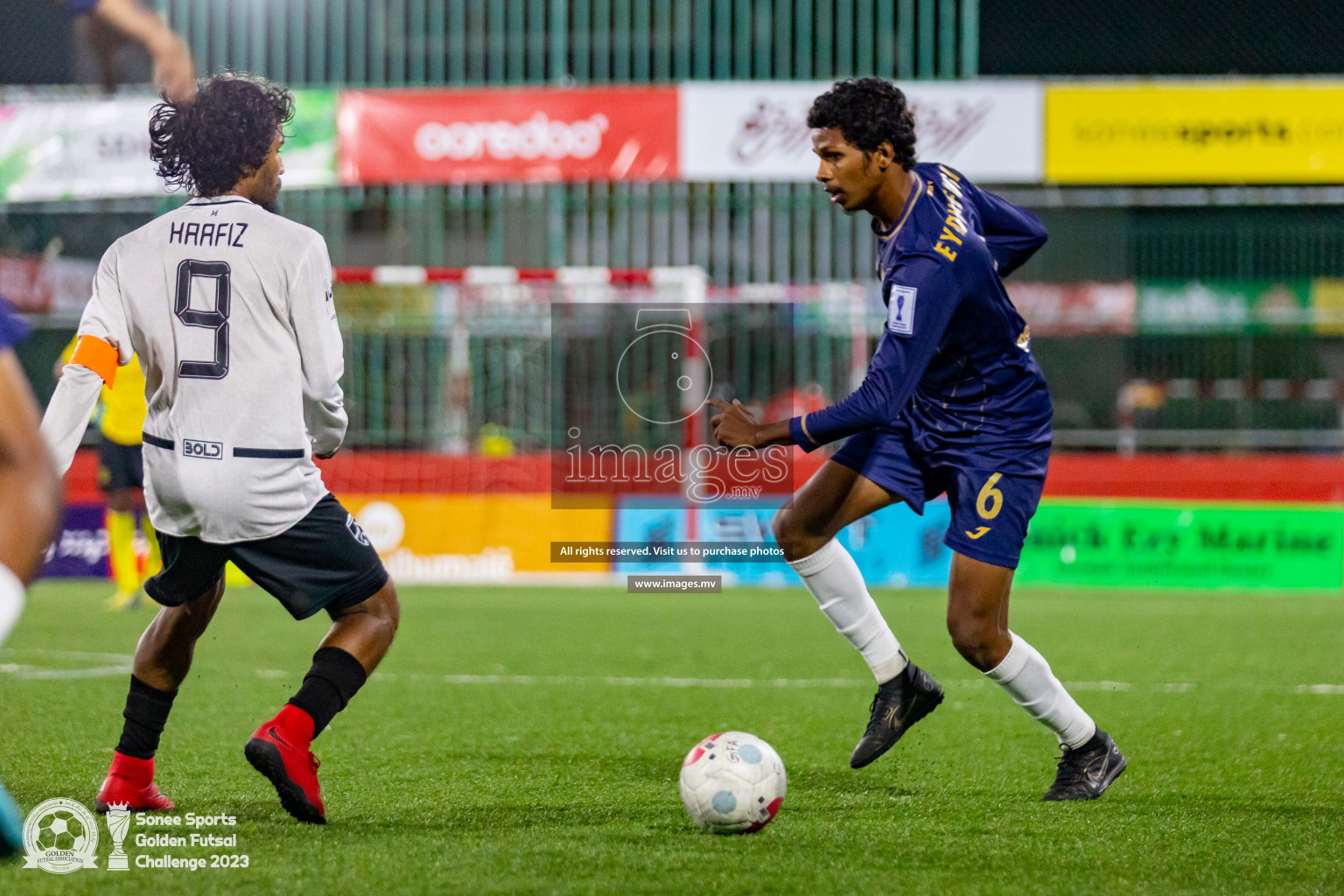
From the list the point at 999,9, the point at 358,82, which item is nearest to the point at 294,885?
the point at 358,82

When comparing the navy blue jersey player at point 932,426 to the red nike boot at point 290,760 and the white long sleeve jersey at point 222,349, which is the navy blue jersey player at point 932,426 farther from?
the red nike boot at point 290,760

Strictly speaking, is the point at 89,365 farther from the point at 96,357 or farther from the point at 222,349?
the point at 222,349

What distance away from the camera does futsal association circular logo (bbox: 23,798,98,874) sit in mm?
3324

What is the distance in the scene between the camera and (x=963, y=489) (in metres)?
4.44

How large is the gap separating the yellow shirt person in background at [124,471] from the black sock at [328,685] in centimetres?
661

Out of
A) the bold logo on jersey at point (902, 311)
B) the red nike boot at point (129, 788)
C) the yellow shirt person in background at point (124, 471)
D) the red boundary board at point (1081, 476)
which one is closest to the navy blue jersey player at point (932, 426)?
the bold logo on jersey at point (902, 311)

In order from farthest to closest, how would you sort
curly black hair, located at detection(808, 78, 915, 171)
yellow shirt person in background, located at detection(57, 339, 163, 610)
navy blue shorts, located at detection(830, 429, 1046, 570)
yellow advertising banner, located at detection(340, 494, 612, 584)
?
yellow advertising banner, located at detection(340, 494, 612, 584), yellow shirt person in background, located at detection(57, 339, 163, 610), navy blue shorts, located at detection(830, 429, 1046, 570), curly black hair, located at detection(808, 78, 915, 171)

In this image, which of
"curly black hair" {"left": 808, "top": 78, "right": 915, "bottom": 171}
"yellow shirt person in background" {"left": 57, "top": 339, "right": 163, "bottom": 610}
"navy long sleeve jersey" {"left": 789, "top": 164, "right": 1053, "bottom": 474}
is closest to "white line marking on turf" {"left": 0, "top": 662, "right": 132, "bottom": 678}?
"yellow shirt person in background" {"left": 57, "top": 339, "right": 163, "bottom": 610}

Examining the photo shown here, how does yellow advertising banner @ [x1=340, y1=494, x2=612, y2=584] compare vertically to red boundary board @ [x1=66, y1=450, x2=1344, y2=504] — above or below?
below

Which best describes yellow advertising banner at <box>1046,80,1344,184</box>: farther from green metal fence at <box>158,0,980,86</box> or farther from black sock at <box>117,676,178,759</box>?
black sock at <box>117,676,178,759</box>

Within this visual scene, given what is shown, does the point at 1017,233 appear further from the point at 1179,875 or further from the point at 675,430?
the point at 675,430

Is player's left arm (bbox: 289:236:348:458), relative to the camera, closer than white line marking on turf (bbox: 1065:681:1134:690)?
Yes

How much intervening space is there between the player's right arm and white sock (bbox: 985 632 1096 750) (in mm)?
2631

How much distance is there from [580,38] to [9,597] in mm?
15214
